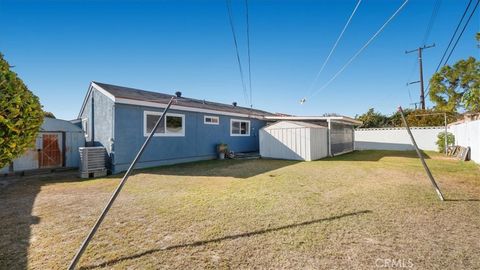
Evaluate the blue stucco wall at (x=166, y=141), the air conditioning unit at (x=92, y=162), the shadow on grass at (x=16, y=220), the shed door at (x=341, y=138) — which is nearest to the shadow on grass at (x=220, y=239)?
Result: the shadow on grass at (x=16, y=220)

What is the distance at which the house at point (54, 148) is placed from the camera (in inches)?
353

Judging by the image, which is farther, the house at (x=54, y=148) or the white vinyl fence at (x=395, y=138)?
the white vinyl fence at (x=395, y=138)

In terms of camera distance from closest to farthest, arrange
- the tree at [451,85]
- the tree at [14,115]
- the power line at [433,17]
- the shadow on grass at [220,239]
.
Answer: the tree at [14,115] < the shadow on grass at [220,239] < the power line at [433,17] < the tree at [451,85]

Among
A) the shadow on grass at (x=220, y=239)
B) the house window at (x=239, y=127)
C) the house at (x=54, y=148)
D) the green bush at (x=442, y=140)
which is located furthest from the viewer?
the green bush at (x=442, y=140)

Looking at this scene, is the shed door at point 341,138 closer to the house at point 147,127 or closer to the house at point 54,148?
the house at point 147,127

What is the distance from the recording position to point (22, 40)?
28.5ft

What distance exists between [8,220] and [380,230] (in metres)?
6.22

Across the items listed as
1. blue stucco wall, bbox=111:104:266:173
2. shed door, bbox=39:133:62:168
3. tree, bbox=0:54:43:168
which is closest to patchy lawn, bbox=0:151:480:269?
tree, bbox=0:54:43:168

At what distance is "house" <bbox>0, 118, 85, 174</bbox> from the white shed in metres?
9.68

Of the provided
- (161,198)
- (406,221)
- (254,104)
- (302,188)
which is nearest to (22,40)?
(161,198)

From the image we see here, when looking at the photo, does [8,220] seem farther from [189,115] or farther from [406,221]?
[189,115]

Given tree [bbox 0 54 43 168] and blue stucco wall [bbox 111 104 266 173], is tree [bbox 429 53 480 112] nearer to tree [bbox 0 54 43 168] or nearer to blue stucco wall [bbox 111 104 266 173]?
blue stucco wall [bbox 111 104 266 173]

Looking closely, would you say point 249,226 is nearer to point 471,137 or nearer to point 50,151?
point 50,151

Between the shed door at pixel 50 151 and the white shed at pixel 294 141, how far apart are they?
10.2 metres
